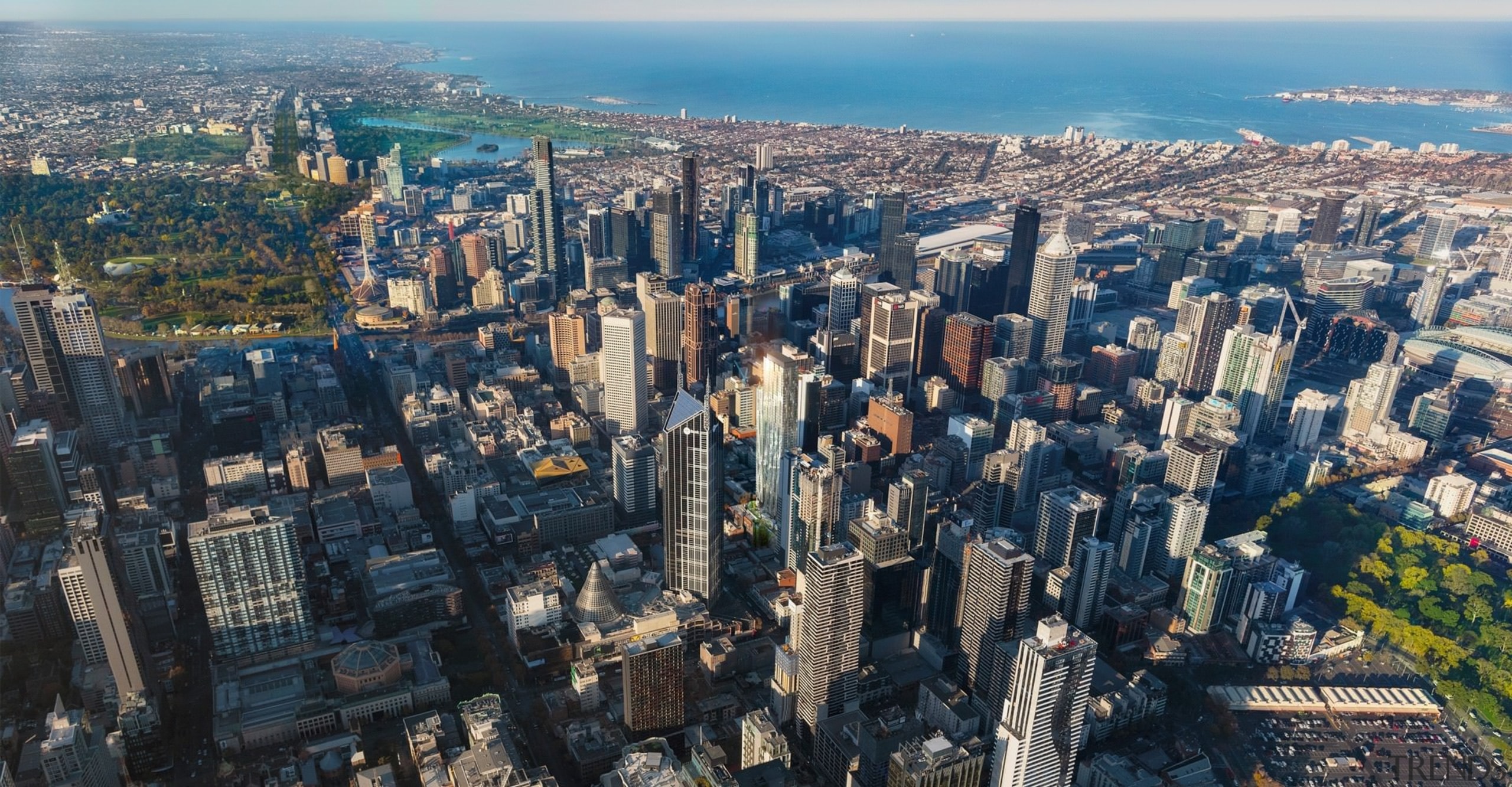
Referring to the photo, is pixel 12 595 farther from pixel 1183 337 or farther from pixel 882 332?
pixel 1183 337

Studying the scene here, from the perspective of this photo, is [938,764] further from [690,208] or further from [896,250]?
[690,208]

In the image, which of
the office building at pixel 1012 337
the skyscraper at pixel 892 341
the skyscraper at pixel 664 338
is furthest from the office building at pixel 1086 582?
the skyscraper at pixel 664 338

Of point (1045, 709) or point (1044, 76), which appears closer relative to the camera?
point (1045, 709)

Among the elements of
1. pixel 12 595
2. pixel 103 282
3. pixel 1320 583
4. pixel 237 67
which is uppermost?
pixel 237 67

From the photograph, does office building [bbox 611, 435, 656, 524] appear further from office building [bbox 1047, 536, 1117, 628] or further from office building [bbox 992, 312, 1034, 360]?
office building [bbox 992, 312, 1034, 360]

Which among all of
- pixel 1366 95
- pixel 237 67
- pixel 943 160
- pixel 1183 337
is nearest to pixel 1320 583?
pixel 1183 337

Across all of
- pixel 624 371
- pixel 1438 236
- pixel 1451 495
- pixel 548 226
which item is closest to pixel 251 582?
pixel 624 371
